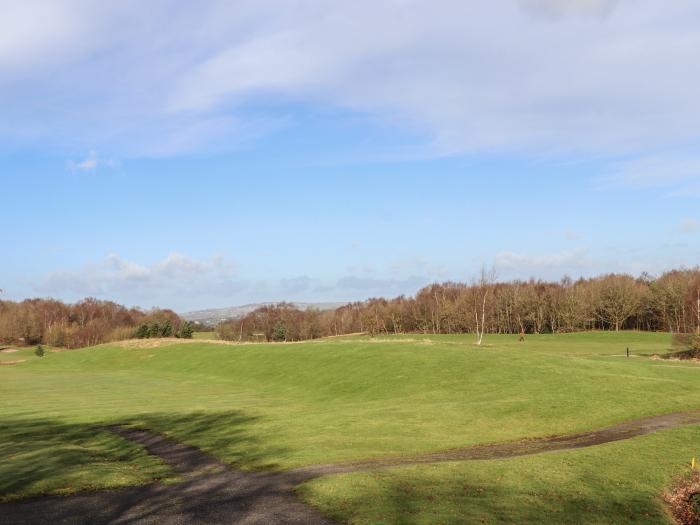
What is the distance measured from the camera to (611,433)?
92.1ft

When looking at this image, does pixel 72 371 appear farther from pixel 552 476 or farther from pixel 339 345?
pixel 552 476

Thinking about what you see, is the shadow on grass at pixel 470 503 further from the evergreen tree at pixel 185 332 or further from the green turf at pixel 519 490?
the evergreen tree at pixel 185 332

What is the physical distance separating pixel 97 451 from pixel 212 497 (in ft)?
36.4

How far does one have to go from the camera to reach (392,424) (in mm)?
30828

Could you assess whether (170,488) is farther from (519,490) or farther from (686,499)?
(686,499)

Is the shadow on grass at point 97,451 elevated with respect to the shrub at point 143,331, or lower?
lower

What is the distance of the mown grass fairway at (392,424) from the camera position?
17.8m

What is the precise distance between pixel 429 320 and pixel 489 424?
13643 cm

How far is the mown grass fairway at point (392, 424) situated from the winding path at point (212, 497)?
1071 millimetres

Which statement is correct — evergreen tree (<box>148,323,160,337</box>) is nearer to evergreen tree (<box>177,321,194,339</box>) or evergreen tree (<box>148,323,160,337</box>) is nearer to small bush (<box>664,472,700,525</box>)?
evergreen tree (<box>177,321,194,339</box>)

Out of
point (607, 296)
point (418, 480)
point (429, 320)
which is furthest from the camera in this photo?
point (429, 320)

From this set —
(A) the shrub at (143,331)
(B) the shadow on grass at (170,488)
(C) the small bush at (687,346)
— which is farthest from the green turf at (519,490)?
(A) the shrub at (143,331)

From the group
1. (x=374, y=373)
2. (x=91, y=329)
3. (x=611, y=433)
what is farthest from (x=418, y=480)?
(x=91, y=329)

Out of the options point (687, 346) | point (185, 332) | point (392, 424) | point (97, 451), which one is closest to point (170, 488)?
point (97, 451)
